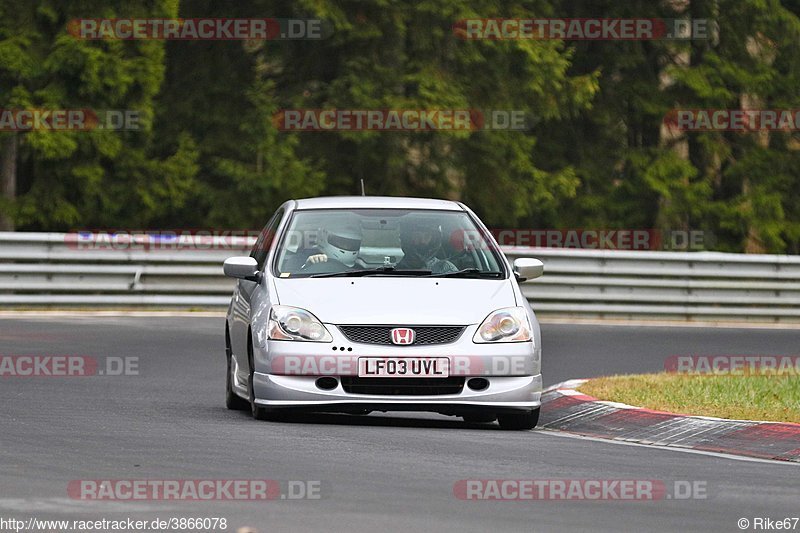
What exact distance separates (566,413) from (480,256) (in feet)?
4.14

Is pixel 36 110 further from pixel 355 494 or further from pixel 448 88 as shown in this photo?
pixel 355 494

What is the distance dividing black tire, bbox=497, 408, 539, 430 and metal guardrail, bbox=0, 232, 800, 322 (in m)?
11.7

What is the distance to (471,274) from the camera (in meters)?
12.8

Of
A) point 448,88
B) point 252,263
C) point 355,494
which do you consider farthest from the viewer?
point 448,88

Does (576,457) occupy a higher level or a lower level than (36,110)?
lower

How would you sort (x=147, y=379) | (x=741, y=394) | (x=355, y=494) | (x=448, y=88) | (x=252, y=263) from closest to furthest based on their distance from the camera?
(x=355, y=494) → (x=252, y=263) → (x=741, y=394) → (x=147, y=379) → (x=448, y=88)

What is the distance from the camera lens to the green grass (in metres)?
13.0

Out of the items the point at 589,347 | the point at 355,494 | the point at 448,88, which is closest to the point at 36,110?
the point at 448,88

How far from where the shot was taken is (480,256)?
13.1 m

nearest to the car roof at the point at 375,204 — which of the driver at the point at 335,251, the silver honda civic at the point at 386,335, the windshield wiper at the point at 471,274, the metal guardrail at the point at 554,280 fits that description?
the driver at the point at 335,251

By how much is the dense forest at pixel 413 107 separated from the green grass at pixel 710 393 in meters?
14.2

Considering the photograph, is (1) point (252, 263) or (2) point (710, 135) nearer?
(1) point (252, 263)

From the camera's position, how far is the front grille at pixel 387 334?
1188 centimetres

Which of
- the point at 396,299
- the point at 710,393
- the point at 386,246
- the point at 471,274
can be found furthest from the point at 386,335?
the point at 710,393
